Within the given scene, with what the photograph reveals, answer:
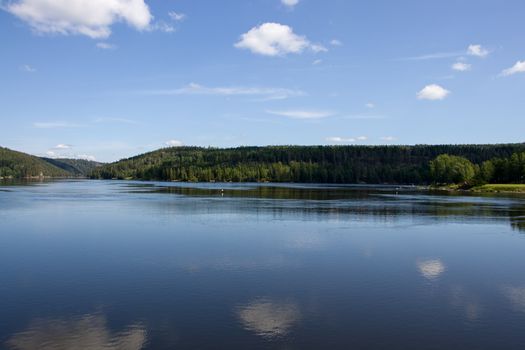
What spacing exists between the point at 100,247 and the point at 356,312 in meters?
24.6

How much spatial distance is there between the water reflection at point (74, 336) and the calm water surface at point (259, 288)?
0.08m

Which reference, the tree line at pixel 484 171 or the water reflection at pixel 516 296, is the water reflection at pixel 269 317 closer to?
the water reflection at pixel 516 296

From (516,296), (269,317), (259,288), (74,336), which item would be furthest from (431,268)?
(74,336)

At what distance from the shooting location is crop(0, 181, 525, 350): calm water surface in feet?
62.8

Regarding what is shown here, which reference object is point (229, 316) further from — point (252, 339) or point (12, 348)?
point (12, 348)

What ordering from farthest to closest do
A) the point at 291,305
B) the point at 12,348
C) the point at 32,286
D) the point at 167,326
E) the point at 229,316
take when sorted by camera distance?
1. the point at 32,286
2. the point at 291,305
3. the point at 229,316
4. the point at 167,326
5. the point at 12,348

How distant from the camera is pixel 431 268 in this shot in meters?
32.7

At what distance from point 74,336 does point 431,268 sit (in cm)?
2355

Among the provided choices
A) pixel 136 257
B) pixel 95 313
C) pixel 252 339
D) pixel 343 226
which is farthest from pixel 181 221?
pixel 252 339

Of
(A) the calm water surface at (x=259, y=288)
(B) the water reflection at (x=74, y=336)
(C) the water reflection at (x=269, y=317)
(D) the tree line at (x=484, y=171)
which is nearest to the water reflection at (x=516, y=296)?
(A) the calm water surface at (x=259, y=288)

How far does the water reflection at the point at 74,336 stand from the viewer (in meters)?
17.9

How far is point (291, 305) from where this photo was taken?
2316cm

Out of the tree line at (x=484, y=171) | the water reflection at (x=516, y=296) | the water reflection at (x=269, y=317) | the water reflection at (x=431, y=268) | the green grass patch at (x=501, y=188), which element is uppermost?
the tree line at (x=484, y=171)

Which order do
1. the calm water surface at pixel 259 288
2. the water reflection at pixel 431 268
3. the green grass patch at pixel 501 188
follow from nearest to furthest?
the calm water surface at pixel 259 288 < the water reflection at pixel 431 268 < the green grass patch at pixel 501 188
